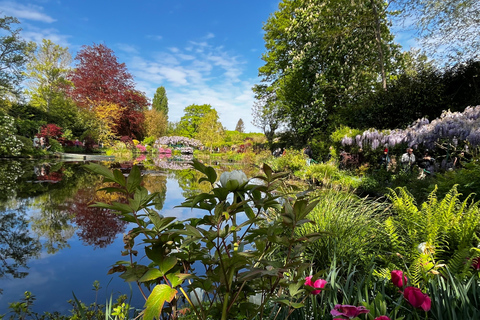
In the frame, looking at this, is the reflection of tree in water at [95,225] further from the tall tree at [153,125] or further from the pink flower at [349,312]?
the tall tree at [153,125]

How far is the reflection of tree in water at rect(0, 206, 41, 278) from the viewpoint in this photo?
74.5 inches

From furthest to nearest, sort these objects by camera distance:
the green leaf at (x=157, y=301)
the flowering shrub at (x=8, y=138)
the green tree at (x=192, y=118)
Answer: the green tree at (x=192, y=118) → the flowering shrub at (x=8, y=138) → the green leaf at (x=157, y=301)

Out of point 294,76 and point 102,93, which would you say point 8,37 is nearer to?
point 102,93

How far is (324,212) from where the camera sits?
244 cm

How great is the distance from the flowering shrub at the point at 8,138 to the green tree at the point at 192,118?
28.7 metres

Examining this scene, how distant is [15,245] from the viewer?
2250mm

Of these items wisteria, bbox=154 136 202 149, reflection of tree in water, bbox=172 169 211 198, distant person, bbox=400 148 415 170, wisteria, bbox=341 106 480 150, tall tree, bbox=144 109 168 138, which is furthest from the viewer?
wisteria, bbox=154 136 202 149

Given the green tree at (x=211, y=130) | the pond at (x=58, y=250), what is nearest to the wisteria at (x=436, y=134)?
the pond at (x=58, y=250)

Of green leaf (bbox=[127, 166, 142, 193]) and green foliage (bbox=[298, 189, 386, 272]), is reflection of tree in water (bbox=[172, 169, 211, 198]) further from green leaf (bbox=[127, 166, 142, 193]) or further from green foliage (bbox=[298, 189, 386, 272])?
green leaf (bbox=[127, 166, 142, 193])

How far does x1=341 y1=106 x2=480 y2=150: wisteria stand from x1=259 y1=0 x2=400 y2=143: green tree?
3.80 m

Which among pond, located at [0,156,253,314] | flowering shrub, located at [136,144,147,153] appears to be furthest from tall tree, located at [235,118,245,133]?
pond, located at [0,156,253,314]

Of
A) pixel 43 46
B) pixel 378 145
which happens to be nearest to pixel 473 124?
pixel 378 145

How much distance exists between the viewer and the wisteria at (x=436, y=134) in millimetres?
5139

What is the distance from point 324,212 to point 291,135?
13.8 metres
